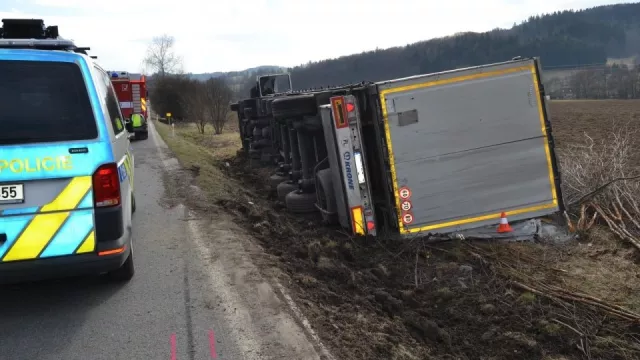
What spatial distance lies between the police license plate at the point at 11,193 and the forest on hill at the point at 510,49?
17729mm

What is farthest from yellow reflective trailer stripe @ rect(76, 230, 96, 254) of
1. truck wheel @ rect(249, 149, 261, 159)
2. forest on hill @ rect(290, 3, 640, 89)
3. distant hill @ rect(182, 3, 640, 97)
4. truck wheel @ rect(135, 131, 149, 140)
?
forest on hill @ rect(290, 3, 640, 89)

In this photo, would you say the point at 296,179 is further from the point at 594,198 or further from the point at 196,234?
the point at 594,198

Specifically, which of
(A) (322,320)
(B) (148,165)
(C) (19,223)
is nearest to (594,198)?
(A) (322,320)

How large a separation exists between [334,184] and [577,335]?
3431 millimetres

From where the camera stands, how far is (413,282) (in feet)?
16.5

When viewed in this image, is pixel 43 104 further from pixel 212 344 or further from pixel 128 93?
pixel 128 93

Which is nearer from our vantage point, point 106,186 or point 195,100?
point 106,186

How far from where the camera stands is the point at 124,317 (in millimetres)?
4047

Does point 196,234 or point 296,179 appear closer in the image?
point 196,234

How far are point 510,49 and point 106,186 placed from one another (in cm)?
7545

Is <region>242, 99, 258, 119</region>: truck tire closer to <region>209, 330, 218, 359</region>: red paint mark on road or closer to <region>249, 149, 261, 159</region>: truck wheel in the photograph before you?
<region>249, 149, 261, 159</region>: truck wheel

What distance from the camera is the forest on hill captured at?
48250 millimetres

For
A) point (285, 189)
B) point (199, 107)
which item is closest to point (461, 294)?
point (285, 189)

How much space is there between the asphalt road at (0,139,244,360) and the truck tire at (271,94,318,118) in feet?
8.48
